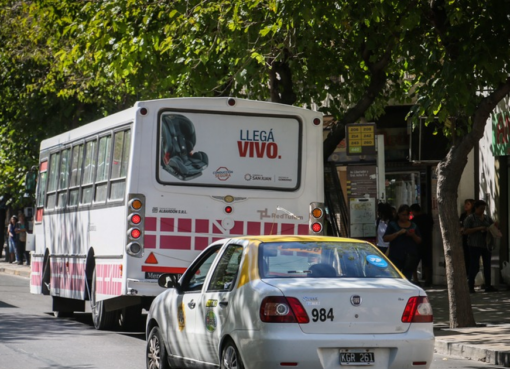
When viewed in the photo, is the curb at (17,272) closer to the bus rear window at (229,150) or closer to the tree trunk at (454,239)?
the bus rear window at (229,150)

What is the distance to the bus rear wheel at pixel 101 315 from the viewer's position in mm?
15992

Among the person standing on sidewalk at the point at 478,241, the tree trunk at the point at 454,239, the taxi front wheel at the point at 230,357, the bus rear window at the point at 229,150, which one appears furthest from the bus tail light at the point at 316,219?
the person standing on sidewalk at the point at 478,241

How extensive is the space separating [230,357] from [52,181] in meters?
11.2

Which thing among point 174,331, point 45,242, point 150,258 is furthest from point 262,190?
point 45,242

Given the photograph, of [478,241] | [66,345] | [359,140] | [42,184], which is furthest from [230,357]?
[478,241]

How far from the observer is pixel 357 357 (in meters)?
8.55

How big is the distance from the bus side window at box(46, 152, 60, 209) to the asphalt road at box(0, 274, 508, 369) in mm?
2012

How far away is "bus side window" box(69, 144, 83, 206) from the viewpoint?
17594 mm

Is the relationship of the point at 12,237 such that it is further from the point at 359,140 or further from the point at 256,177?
the point at 256,177

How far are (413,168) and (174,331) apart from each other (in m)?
16.6

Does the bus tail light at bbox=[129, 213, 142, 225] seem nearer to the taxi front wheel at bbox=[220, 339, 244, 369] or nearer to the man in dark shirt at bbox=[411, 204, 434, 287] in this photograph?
the taxi front wheel at bbox=[220, 339, 244, 369]

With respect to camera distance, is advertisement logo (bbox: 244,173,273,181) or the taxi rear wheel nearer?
the taxi rear wheel

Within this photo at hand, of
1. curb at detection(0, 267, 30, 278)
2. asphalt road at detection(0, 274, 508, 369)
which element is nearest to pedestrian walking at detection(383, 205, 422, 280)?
asphalt road at detection(0, 274, 508, 369)

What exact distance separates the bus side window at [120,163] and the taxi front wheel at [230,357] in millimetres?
5942
